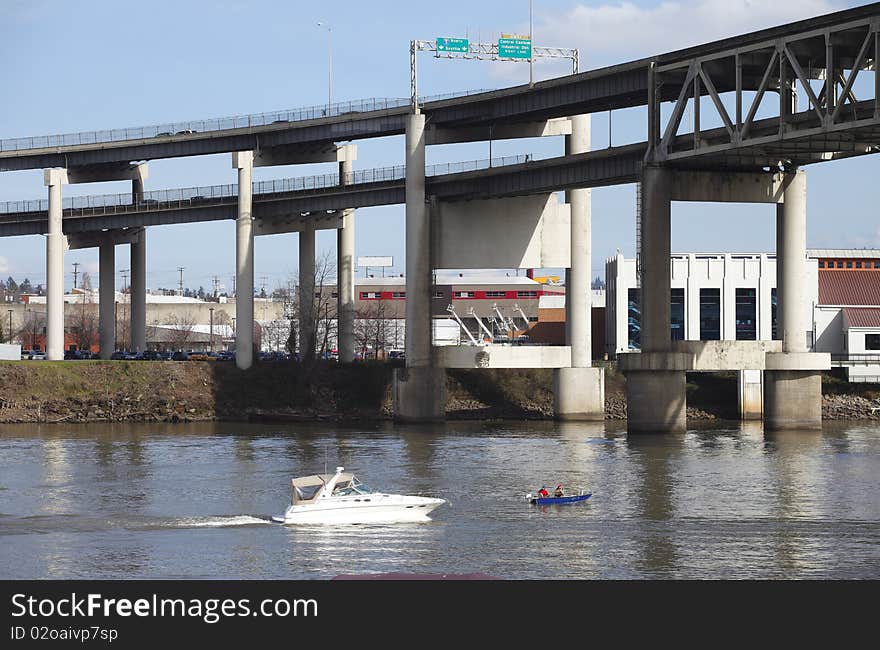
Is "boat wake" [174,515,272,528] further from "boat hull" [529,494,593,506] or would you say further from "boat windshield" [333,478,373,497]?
"boat hull" [529,494,593,506]

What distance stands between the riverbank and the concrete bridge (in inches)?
167

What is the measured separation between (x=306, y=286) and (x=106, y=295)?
22742 millimetres

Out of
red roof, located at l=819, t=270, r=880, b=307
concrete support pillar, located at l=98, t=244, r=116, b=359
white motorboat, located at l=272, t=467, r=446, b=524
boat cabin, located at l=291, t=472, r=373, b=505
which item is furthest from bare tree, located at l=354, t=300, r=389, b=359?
white motorboat, located at l=272, t=467, r=446, b=524

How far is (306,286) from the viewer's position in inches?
5394

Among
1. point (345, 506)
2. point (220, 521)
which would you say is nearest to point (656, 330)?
point (345, 506)

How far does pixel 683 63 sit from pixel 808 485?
117ft

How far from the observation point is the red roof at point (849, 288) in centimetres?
14362

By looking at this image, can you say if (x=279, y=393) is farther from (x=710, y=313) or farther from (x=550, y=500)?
(x=550, y=500)

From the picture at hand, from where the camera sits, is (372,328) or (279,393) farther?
(372,328)

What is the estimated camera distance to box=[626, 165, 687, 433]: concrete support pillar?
9725 cm

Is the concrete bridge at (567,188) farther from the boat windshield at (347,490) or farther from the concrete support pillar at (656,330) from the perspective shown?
the boat windshield at (347,490)

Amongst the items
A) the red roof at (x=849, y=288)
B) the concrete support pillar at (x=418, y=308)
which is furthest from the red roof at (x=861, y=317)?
the concrete support pillar at (x=418, y=308)
